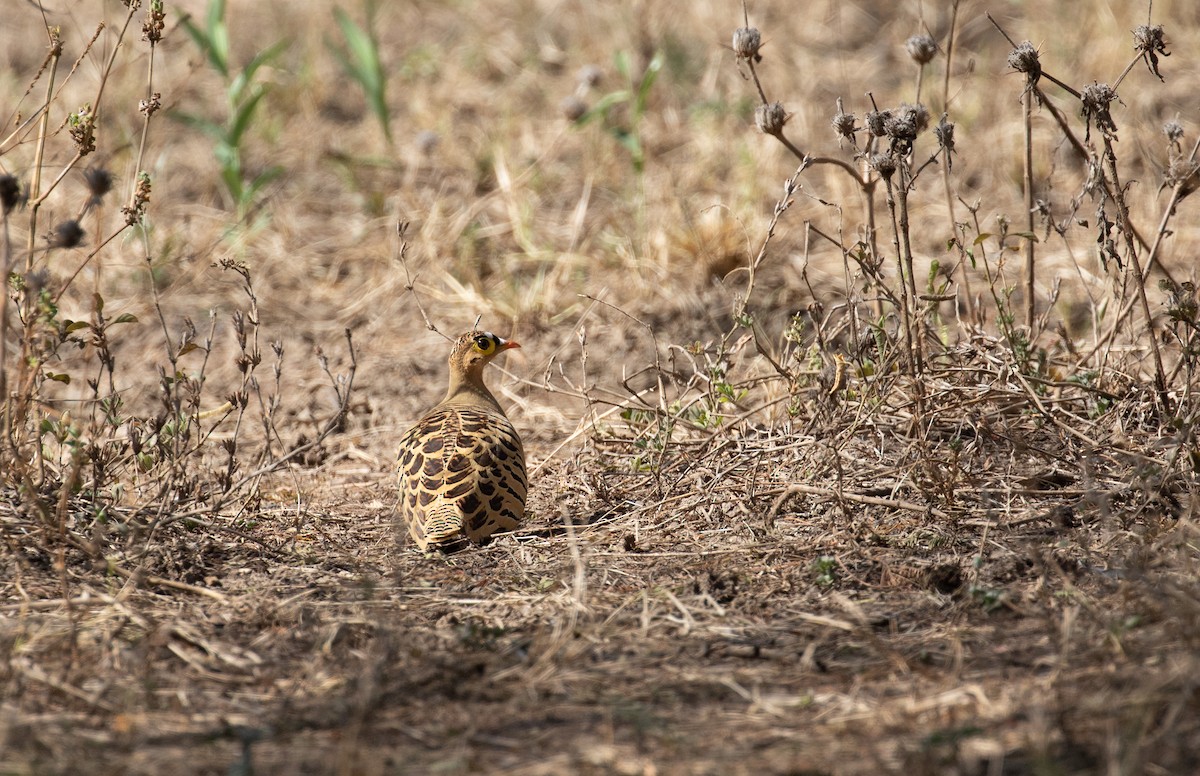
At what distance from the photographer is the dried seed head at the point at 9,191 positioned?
115 inches

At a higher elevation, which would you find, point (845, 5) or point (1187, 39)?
point (845, 5)

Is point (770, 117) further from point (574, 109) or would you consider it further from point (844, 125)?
point (574, 109)

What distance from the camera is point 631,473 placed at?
15.1 ft

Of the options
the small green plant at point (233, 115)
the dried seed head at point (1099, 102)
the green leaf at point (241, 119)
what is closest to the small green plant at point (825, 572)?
the dried seed head at point (1099, 102)

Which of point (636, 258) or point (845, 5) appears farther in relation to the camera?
point (845, 5)

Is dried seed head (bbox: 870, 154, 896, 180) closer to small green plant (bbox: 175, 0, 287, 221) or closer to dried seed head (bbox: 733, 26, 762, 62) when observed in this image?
dried seed head (bbox: 733, 26, 762, 62)

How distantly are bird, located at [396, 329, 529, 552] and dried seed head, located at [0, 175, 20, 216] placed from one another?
1.62 m

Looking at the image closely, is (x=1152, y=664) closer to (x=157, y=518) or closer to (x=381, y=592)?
(x=381, y=592)

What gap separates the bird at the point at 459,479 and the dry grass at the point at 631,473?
0.39 feet

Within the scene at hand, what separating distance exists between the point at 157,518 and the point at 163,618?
1.50 ft

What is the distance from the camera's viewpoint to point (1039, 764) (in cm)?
241

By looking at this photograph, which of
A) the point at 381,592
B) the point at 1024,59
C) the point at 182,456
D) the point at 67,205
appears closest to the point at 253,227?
the point at 67,205

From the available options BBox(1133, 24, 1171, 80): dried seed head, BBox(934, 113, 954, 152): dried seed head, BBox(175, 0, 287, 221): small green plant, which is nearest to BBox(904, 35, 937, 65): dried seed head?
BBox(934, 113, 954, 152): dried seed head

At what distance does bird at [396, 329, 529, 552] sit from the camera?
4.05 meters
